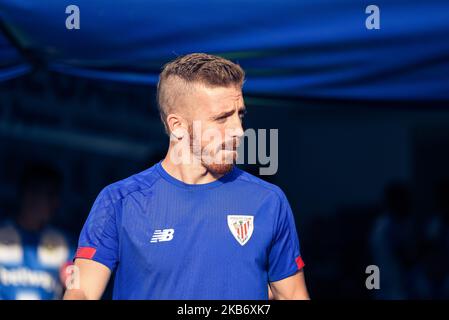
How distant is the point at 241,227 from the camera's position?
2.96 metres

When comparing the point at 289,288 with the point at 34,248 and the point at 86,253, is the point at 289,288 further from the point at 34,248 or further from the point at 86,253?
the point at 34,248

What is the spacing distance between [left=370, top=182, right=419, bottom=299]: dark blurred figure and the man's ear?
13.4ft

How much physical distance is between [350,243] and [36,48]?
6.02 meters

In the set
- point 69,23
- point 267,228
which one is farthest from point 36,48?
point 267,228

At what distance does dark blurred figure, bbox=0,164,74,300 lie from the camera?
15.3 feet

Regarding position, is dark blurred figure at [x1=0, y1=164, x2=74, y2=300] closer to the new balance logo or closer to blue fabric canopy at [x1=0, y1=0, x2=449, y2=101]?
blue fabric canopy at [x1=0, y1=0, x2=449, y2=101]

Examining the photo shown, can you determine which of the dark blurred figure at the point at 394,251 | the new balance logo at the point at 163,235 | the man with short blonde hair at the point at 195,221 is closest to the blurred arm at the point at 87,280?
the man with short blonde hair at the point at 195,221

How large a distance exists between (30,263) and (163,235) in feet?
6.77

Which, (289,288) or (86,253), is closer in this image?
(86,253)

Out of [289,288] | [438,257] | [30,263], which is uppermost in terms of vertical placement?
[289,288]

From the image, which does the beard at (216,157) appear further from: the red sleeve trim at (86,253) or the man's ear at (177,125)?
the red sleeve trim at (86,253)

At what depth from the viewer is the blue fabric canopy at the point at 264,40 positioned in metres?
3.76

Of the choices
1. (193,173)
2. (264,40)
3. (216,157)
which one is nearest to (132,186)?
(193,173)

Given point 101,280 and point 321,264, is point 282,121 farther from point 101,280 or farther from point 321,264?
point 101,280
